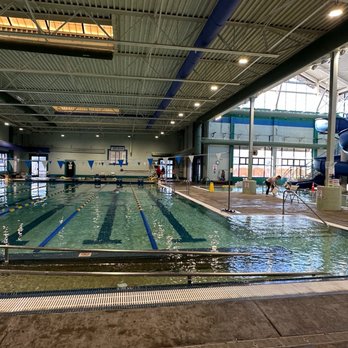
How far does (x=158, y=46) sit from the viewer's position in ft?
25.0

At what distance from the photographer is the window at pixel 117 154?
29.0 metres

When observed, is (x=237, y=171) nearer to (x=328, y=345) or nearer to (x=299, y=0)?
(x=299, y=0)

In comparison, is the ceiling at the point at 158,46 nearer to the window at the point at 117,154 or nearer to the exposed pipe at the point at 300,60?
the exposed pipe at the point at 300,60

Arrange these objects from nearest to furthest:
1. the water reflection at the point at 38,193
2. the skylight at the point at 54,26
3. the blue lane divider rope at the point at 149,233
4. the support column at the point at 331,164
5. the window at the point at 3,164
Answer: the blue lane divider rope at the point at 149,233, the skylight at the point at 54,26, the support column at the point at 331,164, the water reflection at the point at 38,193, the window at the point at 3,164

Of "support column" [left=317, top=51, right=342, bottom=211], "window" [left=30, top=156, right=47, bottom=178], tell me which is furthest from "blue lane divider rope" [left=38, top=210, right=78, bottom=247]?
"window" [left=30, top=156, right=47, bottom=178]

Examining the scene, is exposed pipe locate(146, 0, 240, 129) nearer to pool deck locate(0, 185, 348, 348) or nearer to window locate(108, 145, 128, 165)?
pool deck locate(0, 185, 348, 348)

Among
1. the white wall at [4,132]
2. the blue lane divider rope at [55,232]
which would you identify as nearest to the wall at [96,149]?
the white wall at [4,132]

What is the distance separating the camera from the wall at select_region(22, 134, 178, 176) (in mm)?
28359

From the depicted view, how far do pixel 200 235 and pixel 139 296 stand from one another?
11.6 ft

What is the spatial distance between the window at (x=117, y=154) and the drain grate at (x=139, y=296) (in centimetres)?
2702

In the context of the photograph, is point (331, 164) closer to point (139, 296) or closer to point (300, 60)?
point (300, 60)

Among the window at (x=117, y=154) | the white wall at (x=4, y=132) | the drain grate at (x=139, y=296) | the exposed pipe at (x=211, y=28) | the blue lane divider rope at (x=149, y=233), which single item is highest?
the exposed pipe at (x=211, y=28)

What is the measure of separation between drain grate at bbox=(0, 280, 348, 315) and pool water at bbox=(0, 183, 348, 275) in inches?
43.3

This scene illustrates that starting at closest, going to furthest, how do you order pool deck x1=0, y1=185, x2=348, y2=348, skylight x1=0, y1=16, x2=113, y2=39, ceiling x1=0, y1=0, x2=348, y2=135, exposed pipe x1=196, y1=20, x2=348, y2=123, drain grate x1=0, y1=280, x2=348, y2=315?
pool deck x1=0, y1=185, x2=348, y2=348 < drain grate x1=0, y1=280, x2=348, y2=315 < ceiling x1=0, y1=0, x2=348, y2=135 < exposed pipe x1=196, y1=20, x2=348, y2=123 < skylight x1=0, y1=16, x2=113, y2=39
